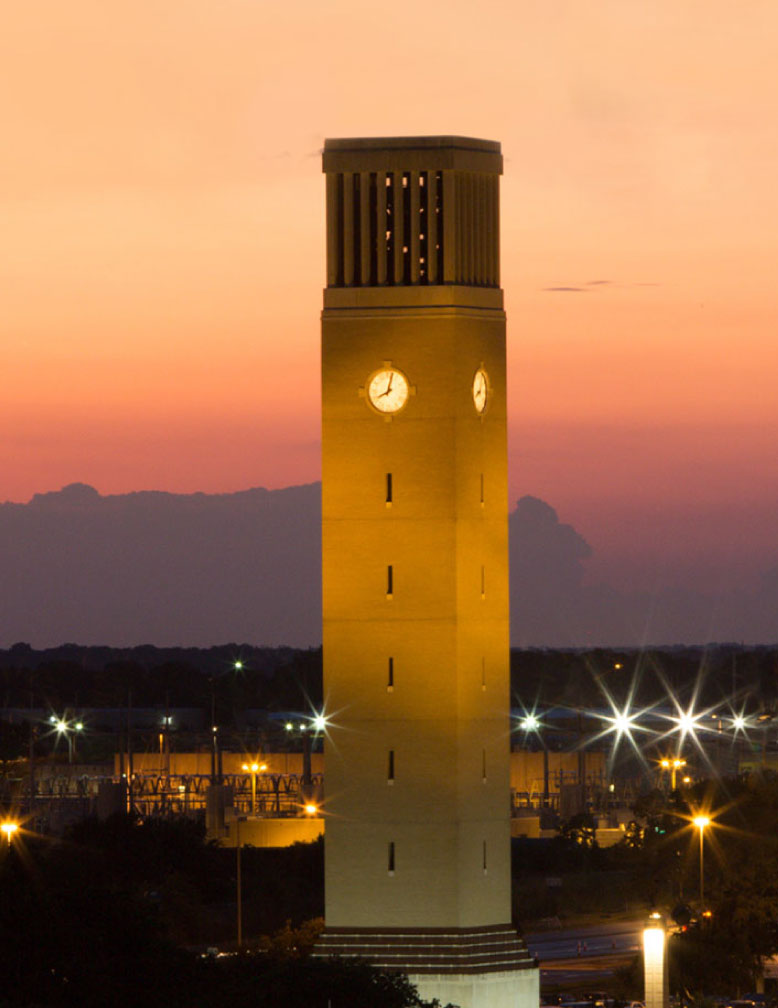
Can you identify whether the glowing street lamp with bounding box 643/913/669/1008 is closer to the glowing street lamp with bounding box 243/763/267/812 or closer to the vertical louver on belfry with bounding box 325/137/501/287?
the vertical louver on belfry with bounding box 325/137/501/287

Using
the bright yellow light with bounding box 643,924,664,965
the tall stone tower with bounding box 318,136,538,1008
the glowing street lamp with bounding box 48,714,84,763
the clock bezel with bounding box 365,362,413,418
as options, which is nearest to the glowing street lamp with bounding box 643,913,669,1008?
the bright yellow light with bounding box 643,924,664,965

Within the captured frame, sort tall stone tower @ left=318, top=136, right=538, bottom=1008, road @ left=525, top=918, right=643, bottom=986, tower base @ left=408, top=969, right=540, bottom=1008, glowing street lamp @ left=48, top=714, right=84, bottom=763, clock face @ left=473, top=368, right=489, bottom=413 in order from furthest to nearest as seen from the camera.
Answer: glowing street lamp @ left=48, top=714, right=84, bottom=763, road @ left=525, top=918, right=643, bottom=986, clock face @ left=473, top=368, right=489, bottom=413, tall stone tower @ left=318, top=136, right=538, bottom=1008, tower base @ left=408, top=969, right=540, bottom=1008

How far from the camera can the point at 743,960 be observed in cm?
6041

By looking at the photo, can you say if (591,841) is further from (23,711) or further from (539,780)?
(23,711)

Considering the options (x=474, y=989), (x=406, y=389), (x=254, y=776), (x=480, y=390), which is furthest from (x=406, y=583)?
(x=254, y=776)

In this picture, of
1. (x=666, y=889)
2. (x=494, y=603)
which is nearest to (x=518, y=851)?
(x=666, y=889)

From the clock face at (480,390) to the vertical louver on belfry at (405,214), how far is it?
1.84 m

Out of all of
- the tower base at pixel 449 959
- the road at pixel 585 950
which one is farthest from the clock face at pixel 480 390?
the road at pixel 585 950

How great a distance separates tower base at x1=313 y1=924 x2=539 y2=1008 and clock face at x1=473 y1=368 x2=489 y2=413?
33.6ft

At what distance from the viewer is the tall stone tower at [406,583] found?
50.1m

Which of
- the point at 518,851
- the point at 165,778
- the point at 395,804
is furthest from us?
the point at 165,778

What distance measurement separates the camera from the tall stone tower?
1972 inches

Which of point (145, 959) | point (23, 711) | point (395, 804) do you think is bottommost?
point (145, 959)

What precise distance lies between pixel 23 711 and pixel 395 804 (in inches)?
5968
